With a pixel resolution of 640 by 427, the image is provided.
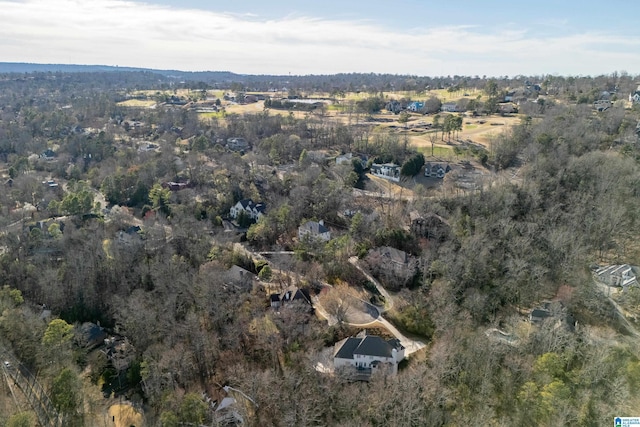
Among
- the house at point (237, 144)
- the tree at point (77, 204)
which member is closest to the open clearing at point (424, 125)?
the house at point (237, 144)

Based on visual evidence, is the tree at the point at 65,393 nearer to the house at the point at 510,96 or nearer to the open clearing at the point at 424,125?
the open clearing at the point at 424,125

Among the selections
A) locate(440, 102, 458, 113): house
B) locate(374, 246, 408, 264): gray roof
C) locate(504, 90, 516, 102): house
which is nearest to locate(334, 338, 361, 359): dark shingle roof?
locate(374, 246, 408, 264): gray roof

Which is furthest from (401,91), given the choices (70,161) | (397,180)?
(70,161)

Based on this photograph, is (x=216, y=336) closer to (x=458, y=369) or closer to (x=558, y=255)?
(x=458, y=369)

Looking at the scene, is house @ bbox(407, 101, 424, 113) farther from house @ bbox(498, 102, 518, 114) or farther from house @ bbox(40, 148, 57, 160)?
house @ bbox(40, 148, 57, 160)

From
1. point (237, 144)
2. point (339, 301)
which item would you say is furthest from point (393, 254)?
point (237, 144)
